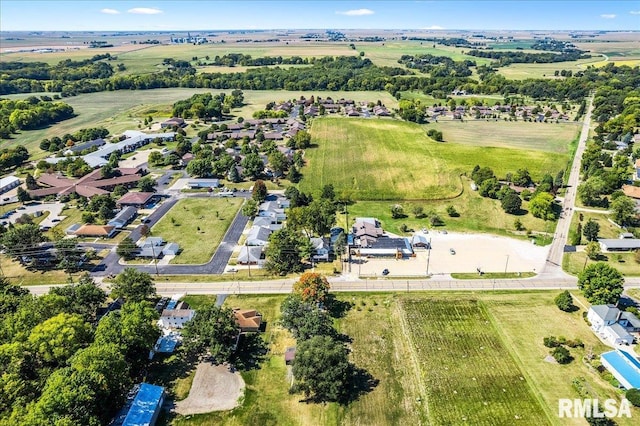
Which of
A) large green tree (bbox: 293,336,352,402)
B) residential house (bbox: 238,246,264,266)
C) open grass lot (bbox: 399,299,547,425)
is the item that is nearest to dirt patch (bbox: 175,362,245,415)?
large green tree (bbox: 293,336,352,402)

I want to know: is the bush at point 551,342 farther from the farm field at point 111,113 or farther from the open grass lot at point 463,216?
the farm field at point 111,113

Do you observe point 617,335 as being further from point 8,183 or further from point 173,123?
point 173,123

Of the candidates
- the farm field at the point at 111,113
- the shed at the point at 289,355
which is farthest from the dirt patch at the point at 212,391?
the farm field at the point at 111,113

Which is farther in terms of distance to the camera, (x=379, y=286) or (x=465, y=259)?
(x=465, y=259)

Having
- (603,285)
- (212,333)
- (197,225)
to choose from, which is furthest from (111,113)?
(603,285)

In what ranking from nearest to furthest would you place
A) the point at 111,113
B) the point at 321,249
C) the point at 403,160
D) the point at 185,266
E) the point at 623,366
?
the point at 623,366, the point at 185,266, the point at 321,249, the point at 403,160, the point at 111,113
